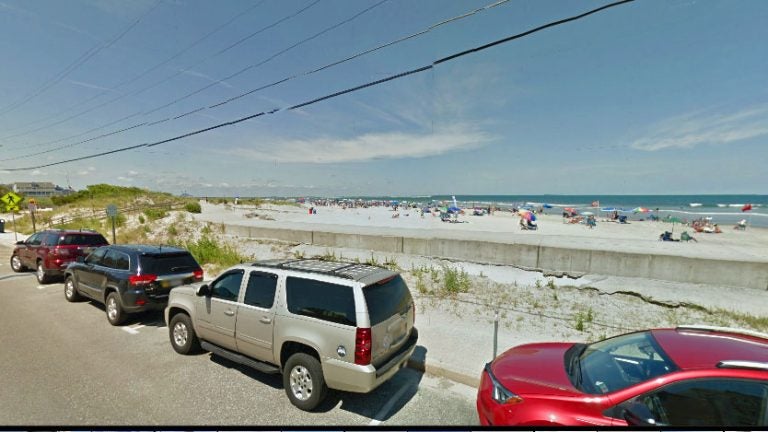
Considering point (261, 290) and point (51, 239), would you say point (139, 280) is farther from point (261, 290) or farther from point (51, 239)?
point (51, 239)

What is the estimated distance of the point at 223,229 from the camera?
18922 millimetres

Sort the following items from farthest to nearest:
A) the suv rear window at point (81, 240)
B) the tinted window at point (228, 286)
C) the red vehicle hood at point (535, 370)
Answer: the suv rear window at point (81, 240) < the tinted window at point (228, 286) < the red vehicle hood at point (535, 370)

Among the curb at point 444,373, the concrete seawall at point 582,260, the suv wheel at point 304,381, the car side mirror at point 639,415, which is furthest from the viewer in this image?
the concrete seawall at point 582,260

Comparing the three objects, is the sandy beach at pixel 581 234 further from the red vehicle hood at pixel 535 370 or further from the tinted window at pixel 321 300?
the tinted window at pixel 321 300

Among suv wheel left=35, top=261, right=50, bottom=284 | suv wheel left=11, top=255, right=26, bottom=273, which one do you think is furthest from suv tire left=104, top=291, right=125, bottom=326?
suv wheel left=11, top=255, right=26, bottom=273

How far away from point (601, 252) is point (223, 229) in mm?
19627

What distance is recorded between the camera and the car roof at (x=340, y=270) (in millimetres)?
3857

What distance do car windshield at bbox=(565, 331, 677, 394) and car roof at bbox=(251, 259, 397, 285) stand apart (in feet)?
7.62

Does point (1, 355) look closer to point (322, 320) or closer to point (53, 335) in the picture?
point (53, 335)

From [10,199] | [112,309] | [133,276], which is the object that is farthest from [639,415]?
[10,199]

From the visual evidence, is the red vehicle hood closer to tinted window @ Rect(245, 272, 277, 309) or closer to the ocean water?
tinted window @ Rect(245, 272, 277, 309)

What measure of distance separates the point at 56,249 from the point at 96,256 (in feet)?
13.7

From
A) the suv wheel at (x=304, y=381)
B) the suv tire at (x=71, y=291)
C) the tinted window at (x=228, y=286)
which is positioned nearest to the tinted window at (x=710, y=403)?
the suv wheel at (x=304, y=381)

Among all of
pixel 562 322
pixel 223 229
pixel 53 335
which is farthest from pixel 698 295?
pixel 223 229
